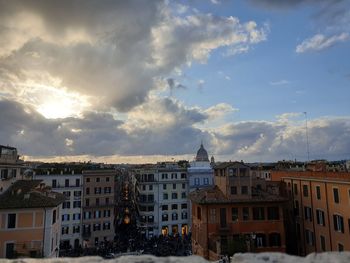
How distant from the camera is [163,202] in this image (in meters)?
77.8

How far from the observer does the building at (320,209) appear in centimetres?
3450

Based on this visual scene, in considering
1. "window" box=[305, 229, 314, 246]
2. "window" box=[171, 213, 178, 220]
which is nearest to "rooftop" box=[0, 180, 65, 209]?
"window" box=[305, 229, 314, 246]

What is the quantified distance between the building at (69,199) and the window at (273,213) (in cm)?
4202

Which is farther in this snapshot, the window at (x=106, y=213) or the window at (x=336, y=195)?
the window at (x=106, y=213)

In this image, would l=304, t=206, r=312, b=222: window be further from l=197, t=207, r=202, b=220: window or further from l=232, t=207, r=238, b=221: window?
l=197, t=207, r=202, b=220: window

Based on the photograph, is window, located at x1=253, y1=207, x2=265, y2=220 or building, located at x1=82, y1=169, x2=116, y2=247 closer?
window, located at x1=253, y1=207, x2=265, y2=220

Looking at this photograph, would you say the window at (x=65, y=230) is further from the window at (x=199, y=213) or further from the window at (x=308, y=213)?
the window at (x=308, y=213)

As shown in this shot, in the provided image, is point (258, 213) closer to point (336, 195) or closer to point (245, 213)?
point (245, 213)

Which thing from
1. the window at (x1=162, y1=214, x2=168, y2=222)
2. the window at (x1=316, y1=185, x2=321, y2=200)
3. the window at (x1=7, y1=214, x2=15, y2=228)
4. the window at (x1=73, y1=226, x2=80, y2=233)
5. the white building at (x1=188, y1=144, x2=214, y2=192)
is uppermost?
the white building at (x1=188, y1=144, x2=214, y2=192)

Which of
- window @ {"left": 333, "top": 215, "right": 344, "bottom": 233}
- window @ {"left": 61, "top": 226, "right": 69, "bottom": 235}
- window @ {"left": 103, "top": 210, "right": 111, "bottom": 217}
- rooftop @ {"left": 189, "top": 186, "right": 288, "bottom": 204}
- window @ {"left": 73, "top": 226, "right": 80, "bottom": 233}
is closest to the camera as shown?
window @ {"left": 333, "top": 215, "right": 344, "bottom": 233}

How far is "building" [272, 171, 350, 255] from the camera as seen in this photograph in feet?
113

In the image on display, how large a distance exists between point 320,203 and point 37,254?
31886mm

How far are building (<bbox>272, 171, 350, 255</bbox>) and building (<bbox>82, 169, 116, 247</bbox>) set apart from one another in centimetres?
3890

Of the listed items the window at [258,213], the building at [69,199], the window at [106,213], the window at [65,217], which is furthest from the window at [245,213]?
the window at [65,217]
